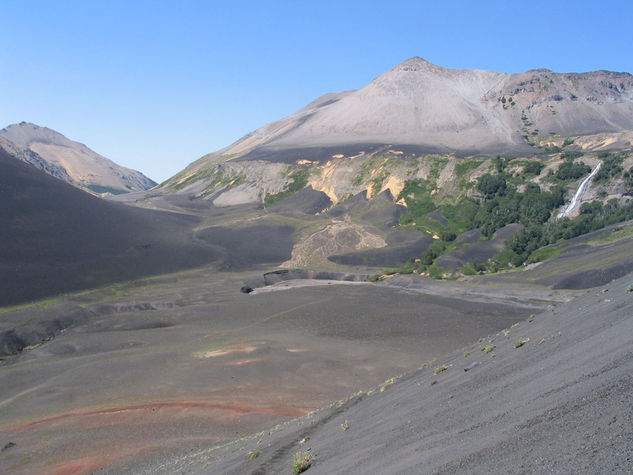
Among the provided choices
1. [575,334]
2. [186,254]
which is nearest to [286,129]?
[186,254]

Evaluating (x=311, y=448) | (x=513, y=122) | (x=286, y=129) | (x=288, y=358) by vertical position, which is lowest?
(x=288, y=358)

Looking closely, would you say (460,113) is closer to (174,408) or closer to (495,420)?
(174,408)

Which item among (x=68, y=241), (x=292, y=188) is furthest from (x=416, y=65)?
(x=68, y=241)

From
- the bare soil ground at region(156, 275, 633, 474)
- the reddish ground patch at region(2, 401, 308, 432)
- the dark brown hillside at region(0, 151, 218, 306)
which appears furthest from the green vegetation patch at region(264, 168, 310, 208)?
the bare soil ground at region(156, 275, 633, 474)

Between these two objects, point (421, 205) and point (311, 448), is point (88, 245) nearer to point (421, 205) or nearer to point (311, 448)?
point (421, 205)

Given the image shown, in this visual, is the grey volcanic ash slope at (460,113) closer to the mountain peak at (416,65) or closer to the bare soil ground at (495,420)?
the mountain peak at (416,65)

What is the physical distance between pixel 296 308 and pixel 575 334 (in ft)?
107

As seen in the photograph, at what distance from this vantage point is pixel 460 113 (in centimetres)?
12512

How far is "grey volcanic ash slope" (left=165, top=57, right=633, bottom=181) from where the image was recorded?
4567 inches

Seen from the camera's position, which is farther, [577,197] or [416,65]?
[416,65]

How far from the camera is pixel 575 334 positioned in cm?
1170

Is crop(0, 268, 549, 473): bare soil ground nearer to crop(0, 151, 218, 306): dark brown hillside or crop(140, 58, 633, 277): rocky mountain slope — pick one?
crop(0, 151, 218, 306): dark brown hillside

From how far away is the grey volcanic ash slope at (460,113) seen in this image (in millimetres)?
116000

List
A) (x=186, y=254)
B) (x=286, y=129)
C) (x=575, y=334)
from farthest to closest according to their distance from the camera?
(x=286, y=129), (x=186, y=254), (x=575, y=334)
